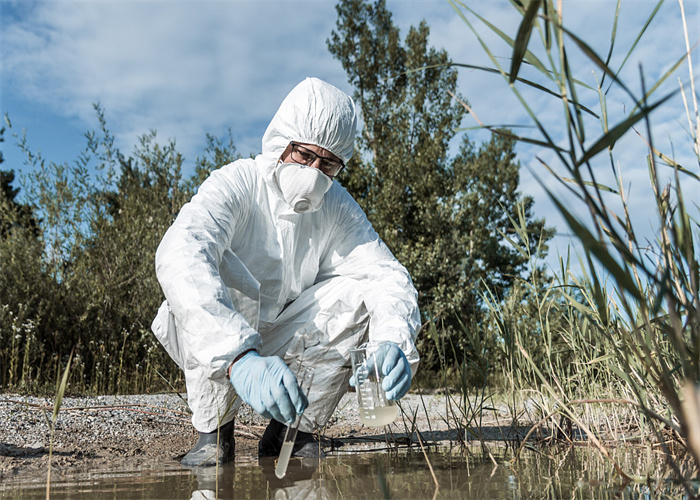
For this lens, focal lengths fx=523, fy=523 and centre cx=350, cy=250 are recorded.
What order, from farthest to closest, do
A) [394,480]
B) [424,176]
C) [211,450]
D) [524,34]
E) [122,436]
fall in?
[424,176] → [122,436] → [211,450] → [394,480] → [524,34]

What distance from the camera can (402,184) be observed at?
37.9 feet

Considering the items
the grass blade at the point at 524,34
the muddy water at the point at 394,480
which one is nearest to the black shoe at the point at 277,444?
the muddy water at the point at 394,480

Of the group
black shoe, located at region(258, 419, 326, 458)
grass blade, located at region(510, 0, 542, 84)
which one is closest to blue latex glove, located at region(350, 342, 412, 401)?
black shoe, located at region(258, 419, 326, 458)

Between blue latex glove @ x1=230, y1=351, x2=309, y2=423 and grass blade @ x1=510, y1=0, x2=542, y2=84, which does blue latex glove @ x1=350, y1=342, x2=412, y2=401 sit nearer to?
blue latex glove @ x1=230, y1=351, x2=309, y2=423

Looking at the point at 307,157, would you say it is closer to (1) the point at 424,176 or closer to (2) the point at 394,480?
(2) the point at 394,480

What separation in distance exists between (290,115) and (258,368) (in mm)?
1313

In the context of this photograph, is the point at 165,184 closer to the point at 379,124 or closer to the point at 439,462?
the point at 379,124

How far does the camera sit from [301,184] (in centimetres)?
251

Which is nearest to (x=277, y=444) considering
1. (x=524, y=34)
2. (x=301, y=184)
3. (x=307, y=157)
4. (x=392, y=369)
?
(x=392, y=369)

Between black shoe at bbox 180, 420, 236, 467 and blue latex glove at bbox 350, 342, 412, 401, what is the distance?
2.24 feet

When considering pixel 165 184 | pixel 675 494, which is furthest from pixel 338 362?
pixel 165 184

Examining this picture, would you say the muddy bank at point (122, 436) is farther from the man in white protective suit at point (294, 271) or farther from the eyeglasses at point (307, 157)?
the eyeglasses at point (307, 157)

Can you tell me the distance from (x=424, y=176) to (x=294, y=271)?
9117 mm

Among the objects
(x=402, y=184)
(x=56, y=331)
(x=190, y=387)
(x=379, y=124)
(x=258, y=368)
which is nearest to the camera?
(x=258, y=368)
